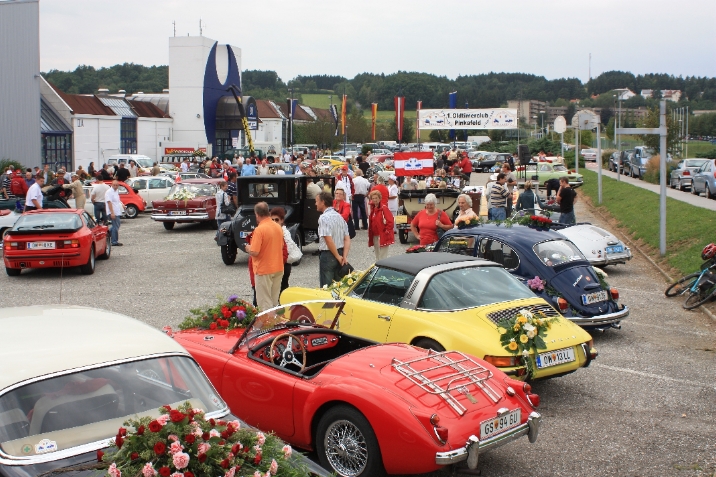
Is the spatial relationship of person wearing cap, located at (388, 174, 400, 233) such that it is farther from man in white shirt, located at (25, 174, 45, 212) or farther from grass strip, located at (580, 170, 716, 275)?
man in white shirt, located at (25, 174, 45, 212)

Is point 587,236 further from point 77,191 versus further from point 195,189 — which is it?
point 77,191

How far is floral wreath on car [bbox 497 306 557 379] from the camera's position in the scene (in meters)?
7.20

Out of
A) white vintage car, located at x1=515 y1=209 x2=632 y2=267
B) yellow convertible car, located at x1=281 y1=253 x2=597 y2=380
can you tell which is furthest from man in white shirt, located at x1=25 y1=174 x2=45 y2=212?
yellow convertible car, located at x1=281 y1=253 x2=597 y2=380

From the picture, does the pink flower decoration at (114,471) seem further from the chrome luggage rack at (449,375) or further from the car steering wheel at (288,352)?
the car steering wheel at (288,352)

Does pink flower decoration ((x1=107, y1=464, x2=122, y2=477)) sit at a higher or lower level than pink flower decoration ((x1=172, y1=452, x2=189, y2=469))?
lower

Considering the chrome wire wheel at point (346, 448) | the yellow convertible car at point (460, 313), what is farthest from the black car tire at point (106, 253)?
the chrome wire wheel at point (346, 448)

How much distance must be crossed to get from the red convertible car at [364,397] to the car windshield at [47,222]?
31.6 ft

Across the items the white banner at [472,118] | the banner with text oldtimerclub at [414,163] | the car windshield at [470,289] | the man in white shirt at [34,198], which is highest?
the white banner at [472,118]

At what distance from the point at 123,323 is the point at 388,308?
3.40 m

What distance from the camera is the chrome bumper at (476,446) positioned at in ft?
17.0

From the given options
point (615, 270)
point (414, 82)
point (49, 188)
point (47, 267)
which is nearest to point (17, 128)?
point (49, 188)

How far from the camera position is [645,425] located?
7145mm

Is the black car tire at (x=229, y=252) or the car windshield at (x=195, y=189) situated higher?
the car windshield at (x=195, y=189)

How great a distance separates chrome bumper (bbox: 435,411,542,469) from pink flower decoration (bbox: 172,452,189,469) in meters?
1.96
